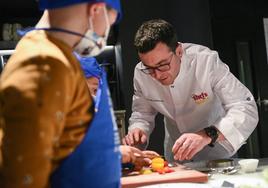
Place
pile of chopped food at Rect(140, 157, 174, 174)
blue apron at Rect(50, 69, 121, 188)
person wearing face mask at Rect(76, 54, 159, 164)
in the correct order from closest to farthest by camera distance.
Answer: blue apron at Rect(50, 69, 121, 188)
person wearing face mask at Rect(76, 54, 159, 164)
pile of chopped food at Rect(140, 157, 174, 174)

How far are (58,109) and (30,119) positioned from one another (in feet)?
0.15

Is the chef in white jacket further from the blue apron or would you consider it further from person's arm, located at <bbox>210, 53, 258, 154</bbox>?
the blue apron

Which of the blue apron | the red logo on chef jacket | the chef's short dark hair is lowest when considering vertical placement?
the red logo on chef jacket

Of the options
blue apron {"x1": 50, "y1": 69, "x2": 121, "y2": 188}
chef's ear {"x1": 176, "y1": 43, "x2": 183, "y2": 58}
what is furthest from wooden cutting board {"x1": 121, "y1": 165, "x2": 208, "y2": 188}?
chef's ear {"x1": 176, "y1": 43, "x2": 183, "y2": 58}

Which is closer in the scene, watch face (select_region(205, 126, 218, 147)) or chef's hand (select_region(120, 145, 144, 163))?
chef's hand (select_region(120, 145, 144, 163))

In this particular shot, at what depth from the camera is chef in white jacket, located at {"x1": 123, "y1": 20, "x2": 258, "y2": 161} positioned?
1583 mm

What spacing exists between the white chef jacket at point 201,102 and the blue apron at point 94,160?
1.03 meters

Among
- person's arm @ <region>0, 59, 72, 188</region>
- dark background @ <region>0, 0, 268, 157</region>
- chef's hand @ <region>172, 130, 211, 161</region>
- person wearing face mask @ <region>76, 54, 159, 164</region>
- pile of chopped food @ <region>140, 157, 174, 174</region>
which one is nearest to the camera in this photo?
person's arm @ <region>0, 59, 72, 188</region>

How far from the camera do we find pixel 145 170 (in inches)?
51.8

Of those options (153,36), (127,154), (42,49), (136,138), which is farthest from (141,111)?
(42,49)

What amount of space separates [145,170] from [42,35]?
32.8 inches

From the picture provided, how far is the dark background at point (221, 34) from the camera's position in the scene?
134 inches

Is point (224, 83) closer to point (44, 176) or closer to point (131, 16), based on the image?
point (44, 176)

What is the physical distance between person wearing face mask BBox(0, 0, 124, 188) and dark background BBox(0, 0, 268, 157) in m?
2.67
